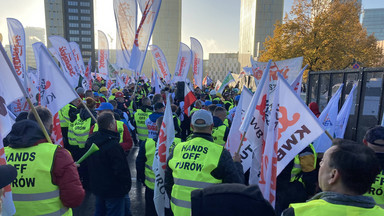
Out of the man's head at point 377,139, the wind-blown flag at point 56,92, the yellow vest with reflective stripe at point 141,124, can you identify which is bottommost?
the yellow vest with reflective stripe at point 141,124

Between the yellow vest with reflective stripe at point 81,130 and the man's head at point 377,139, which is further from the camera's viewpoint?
the yellow vest with reflective stripe at point 81,130

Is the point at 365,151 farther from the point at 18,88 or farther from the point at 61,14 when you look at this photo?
the point at 61,14

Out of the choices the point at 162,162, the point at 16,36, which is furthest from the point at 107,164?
the point at 16,36

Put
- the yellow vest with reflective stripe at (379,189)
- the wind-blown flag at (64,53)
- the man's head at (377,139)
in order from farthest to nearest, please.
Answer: the wind-blown flag at (64,53) → the man's head at (377,139) → the yellow vest with reflective stripe at (379,189)

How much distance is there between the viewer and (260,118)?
122 inches

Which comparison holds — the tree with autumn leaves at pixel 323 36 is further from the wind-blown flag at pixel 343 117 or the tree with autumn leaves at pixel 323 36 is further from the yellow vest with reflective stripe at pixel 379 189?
the yellow vest with reflective stripe at pixel 379 189

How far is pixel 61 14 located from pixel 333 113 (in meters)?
89.6

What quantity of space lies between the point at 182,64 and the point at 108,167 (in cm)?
872

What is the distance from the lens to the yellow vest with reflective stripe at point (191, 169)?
2.39m

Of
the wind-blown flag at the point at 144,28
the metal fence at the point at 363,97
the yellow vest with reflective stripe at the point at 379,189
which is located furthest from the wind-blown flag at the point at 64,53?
the yellow vest with reflective stripe at the point at 379,189

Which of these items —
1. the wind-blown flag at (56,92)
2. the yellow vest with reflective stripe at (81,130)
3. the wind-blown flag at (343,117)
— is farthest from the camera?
the yellow vest with reflective stripe at (81,130)

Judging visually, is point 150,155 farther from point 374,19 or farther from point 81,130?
point 374,19

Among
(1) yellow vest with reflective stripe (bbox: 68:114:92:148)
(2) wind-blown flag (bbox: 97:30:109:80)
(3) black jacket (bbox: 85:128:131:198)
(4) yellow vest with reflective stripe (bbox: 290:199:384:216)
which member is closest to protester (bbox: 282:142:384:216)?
(4) yellow vest with reflective stripe (bbox: 290:199:384:216)

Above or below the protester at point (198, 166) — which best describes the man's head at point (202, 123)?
above
